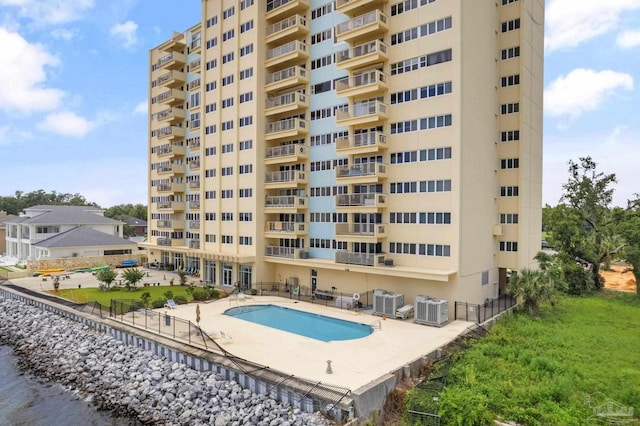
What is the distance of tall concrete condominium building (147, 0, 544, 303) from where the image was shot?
29188 millimetres

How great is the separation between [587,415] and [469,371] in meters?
4.61

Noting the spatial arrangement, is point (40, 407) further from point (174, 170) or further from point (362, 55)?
point (174, 170)

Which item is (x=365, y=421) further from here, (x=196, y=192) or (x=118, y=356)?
(x=196, y=192)

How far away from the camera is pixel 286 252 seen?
1496 inches

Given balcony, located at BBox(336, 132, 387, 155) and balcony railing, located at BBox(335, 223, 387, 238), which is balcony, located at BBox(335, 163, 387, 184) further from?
balcony railing, located at BBox(335, 223, 387, 238)

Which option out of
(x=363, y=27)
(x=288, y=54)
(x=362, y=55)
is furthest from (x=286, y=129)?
(x=363, y=27)

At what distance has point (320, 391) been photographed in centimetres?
1636

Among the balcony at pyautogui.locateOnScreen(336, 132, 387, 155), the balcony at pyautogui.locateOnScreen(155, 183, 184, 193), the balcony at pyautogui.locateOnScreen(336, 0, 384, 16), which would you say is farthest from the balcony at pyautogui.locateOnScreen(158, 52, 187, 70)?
the balcony at pyautogui.locateOnScreen(336, 132, 387, 155)

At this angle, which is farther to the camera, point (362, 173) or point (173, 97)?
point (173, 97)

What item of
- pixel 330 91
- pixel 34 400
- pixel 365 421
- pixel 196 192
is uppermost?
pixel 330 91

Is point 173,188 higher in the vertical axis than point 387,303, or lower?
higher

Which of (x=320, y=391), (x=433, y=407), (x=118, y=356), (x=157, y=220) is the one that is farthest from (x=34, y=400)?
(x=157, y=220)

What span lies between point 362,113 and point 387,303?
14913 mm

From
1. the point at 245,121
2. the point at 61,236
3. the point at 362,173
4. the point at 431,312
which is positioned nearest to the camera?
the point at 431,312
